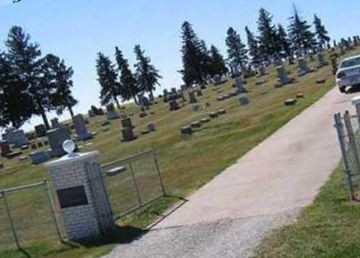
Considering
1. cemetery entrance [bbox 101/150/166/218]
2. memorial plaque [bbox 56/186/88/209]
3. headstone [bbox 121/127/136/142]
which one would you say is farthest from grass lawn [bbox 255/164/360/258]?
headstone [bbox 121/127/136/142]

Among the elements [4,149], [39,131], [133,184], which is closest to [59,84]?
[39,131]

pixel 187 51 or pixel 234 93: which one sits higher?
pixel 187 51

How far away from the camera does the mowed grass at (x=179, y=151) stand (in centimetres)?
1380

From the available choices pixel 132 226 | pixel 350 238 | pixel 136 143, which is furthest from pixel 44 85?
pixel 350 238

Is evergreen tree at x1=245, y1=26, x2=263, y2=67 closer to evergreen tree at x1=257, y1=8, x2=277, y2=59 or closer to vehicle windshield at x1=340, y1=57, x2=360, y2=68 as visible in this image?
evergreen tree at x1=257, y1=8, x2=277, y2=59

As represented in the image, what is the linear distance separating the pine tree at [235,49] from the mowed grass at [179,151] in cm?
8250

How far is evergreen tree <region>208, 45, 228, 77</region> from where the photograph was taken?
112137 millimetres

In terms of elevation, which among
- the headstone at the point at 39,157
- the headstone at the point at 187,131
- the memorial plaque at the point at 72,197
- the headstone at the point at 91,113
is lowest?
the headstone at the point at 187,131

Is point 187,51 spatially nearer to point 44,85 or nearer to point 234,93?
point 44,85

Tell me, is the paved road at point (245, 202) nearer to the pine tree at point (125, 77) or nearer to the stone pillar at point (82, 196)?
the stone pillar at point (82, 196)

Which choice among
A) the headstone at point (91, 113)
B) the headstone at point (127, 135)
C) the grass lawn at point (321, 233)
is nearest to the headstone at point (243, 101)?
the headstone at point (127, 135)

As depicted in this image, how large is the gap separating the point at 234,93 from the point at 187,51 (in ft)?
178

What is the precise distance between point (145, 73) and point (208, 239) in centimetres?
9925

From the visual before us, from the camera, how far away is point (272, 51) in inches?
4934
